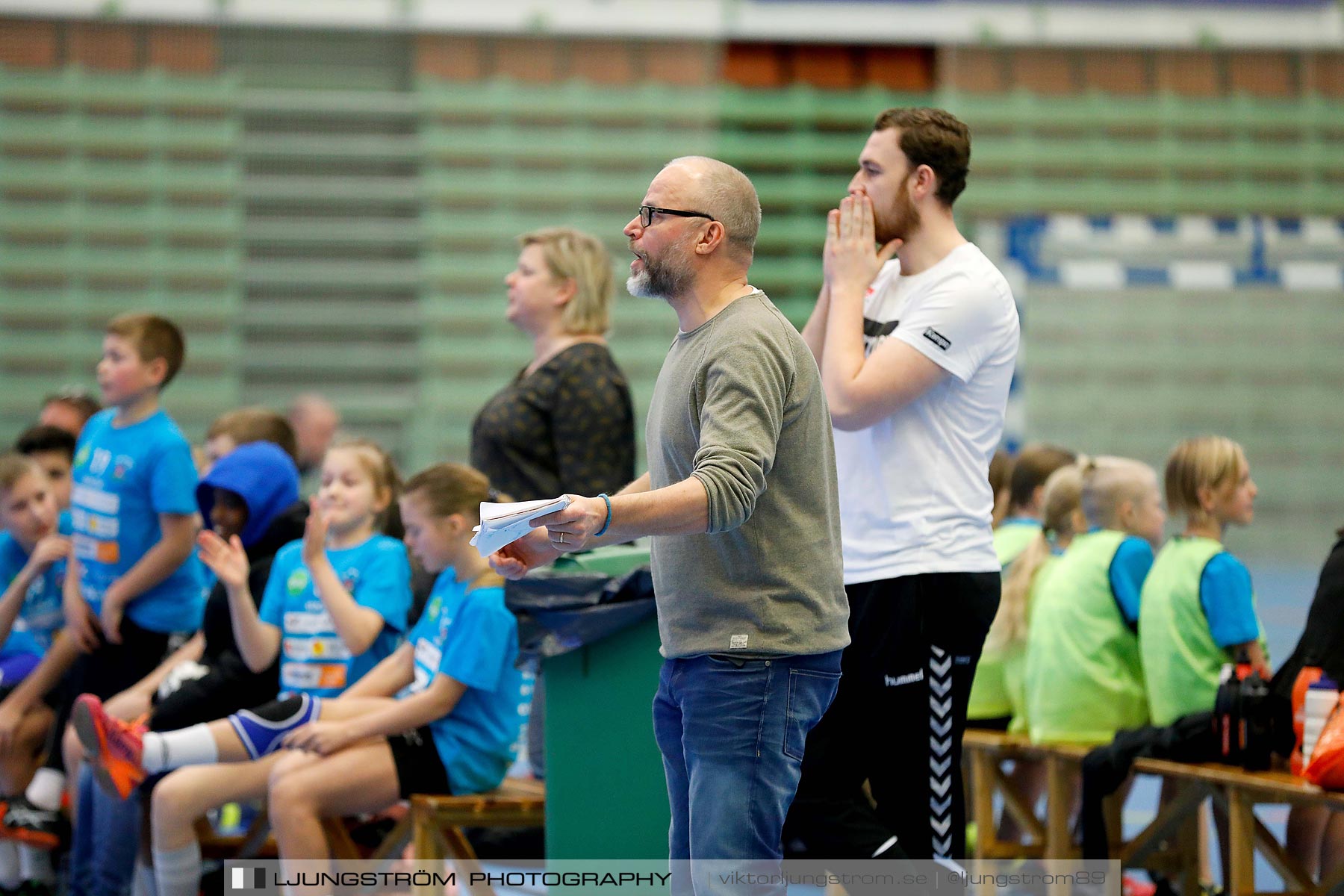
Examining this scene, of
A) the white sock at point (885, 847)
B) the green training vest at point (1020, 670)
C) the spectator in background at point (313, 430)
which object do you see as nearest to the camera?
the white sock at point (885, 847)

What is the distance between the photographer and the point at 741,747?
2.03m

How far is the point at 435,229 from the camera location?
38.0ft

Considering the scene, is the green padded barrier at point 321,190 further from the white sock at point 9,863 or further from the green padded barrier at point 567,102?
the white sock at point 9,863

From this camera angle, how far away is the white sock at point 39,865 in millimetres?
4285

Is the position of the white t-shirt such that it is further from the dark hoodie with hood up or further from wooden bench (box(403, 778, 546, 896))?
the dark hoodie with hood up

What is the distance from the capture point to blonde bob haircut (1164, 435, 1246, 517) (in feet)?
12.1

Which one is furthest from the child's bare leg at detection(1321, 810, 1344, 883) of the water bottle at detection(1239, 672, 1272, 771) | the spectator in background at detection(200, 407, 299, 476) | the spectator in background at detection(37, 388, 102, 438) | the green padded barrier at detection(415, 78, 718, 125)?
the green padded barrier at detection(415, 78, 718, 125)

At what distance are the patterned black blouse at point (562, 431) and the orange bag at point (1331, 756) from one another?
176cm

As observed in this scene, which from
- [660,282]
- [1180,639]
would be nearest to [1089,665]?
[1180,639]

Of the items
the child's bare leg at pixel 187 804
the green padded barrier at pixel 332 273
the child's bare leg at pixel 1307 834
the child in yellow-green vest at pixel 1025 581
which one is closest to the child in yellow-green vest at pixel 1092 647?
the child in yellow-green vest at pixel 1025 581

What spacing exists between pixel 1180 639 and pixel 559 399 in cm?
176

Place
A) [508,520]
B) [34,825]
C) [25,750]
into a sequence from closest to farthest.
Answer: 1. [508,520]
2. [34,825]
3. [25,750]

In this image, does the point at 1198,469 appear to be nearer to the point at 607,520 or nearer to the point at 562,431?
the point at 562,431

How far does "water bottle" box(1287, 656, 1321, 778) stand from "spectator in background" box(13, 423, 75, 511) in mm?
4202
